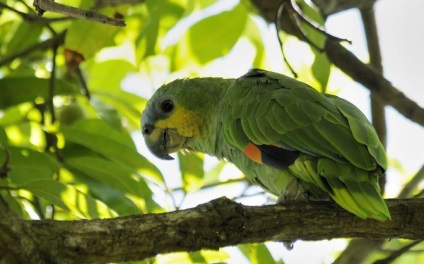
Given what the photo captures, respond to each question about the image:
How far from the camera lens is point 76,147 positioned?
356 cm

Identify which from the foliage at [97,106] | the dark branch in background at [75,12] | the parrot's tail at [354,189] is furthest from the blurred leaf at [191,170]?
the dark branch in background at [75,12]

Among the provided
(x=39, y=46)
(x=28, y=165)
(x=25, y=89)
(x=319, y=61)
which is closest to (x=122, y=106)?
(x=39, y=46)

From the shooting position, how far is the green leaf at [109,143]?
10.8 feet

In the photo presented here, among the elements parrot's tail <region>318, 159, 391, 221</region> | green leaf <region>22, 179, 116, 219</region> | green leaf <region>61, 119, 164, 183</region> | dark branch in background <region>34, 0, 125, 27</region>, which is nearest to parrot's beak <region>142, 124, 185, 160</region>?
green leaf <region>61, 119, 164, 183</region>

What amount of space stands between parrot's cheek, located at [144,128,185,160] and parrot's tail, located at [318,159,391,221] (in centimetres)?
119

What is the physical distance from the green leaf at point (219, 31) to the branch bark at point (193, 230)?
1.29 m

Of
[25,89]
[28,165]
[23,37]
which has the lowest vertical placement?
[28,165]

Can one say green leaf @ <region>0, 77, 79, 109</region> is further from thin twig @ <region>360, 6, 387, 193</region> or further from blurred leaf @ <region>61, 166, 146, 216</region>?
thin twig @ <region>360, 6, 387, 193</region>

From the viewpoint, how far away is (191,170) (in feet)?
12.5

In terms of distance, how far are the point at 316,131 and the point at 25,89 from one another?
1.55 m

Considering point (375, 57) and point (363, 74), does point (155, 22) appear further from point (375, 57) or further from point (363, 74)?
point (375, 57)

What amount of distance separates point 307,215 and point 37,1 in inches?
51.2

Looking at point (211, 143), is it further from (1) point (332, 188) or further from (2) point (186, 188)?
(1) point (332, 188)

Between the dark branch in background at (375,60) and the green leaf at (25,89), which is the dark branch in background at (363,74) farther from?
the green leaf at (25,89)
